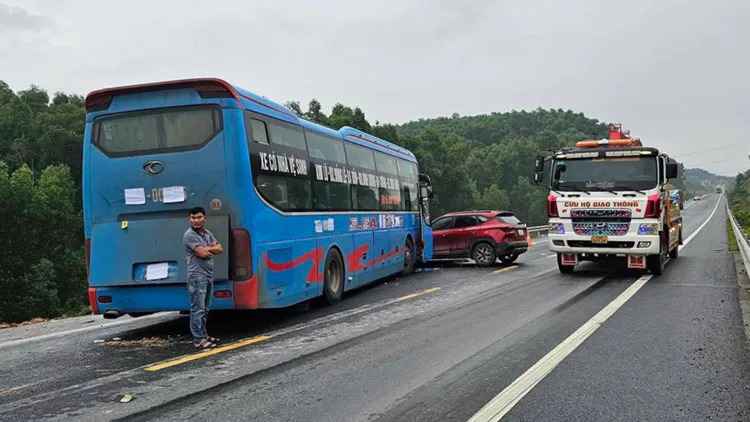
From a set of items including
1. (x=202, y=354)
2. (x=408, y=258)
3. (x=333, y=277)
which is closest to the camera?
(x=202, y=354)

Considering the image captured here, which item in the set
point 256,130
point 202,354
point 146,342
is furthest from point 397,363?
point 256,130

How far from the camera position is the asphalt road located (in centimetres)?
520

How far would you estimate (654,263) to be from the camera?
48.7 ft

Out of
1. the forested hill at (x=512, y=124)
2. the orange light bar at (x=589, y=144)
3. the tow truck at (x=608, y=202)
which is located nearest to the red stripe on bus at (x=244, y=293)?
the tow truck at (x=608, y=202)

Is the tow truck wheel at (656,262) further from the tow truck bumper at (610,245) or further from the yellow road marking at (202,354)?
the yellow road marking at (202,354)

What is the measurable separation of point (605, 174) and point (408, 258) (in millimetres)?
5356

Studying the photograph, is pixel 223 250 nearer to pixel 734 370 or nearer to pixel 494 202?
pixel 734 370

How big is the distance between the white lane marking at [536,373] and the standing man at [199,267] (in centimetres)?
394

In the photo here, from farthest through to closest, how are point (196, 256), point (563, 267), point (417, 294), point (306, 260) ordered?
point (563, 267)
point (417, 294)
point (306, 260)
point (196, 256)

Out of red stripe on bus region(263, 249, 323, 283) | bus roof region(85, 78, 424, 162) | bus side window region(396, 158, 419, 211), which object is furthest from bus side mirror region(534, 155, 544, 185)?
bus roof region(85, 78, 424, 162)

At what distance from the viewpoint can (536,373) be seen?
6.18 meters

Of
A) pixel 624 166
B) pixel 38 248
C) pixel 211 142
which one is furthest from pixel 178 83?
pixel 38 248

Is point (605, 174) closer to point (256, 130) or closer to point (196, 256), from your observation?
point (256, 130)

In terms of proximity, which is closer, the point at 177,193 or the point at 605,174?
the point at 177,193
